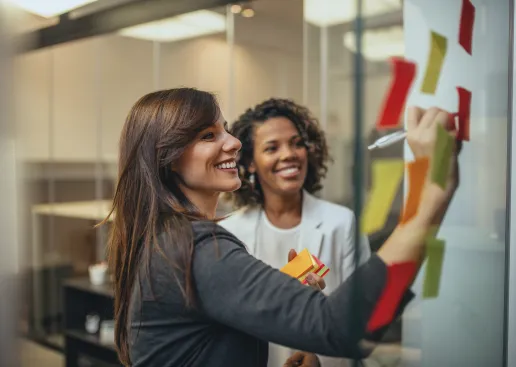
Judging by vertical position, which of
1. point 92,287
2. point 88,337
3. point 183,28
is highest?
point 183,28

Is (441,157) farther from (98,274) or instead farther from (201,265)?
(98,274)

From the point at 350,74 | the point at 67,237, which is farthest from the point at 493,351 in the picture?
the point at 67,237

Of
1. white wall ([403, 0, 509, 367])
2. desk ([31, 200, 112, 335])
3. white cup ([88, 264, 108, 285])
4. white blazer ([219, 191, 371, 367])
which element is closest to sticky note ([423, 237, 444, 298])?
white wall ([403, 0, 509, 367])

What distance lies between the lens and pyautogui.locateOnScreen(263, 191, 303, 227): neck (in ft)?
5.84

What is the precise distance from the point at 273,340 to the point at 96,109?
11.7 feet

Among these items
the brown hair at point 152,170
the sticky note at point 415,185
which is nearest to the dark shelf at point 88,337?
the brown hair at point 152,170

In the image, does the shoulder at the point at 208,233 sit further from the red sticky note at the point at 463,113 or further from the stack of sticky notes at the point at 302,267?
the red sticky note at the point at 463,113

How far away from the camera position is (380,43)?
2.22 ft

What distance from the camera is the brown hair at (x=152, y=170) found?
96cm

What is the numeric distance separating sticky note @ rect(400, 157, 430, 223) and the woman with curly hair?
35.5 inches

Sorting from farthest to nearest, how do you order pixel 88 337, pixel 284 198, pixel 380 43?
pixel 88 337, pixel 284 198, pixel 380 43

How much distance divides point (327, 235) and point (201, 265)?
0.88 meters

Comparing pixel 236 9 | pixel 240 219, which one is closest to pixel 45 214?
pixel 236 9

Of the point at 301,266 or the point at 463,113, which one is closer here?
the point at 463,113
